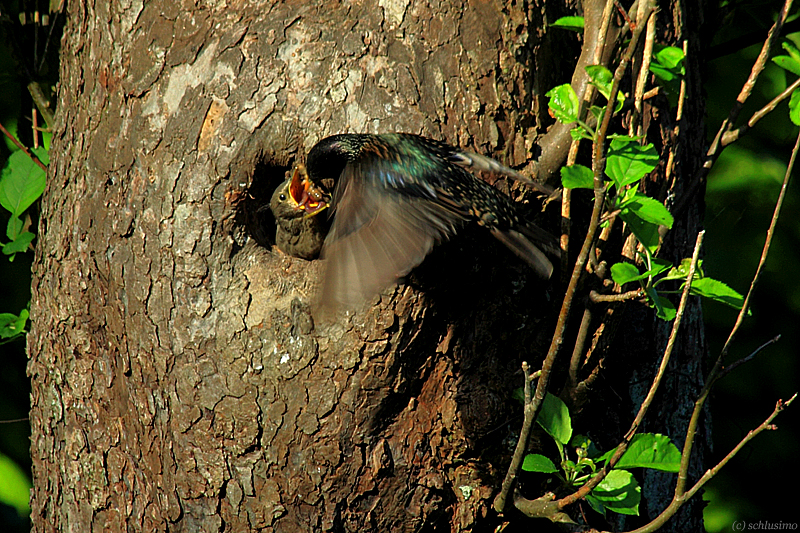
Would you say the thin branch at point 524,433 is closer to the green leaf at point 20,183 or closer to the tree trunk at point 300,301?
the tree trunk at point 300,301

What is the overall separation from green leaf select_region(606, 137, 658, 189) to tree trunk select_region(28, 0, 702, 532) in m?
0.36

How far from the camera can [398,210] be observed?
1681 mm

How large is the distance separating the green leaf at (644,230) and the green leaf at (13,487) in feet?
8.49

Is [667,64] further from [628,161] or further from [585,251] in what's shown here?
[585,251]

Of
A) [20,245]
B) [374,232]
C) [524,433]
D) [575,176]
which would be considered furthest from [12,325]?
[575,176]

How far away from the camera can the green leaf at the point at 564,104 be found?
1.46 metres

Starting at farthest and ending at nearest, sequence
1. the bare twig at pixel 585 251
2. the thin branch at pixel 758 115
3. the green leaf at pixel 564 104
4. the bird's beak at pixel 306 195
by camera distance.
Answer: the bird's beak at pixel 306 195 < the thin branch at pixel 758 115 < the green leaf at pixel 564 104 < the bare twig at pixel 585 251

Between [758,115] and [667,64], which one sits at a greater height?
[667,64]

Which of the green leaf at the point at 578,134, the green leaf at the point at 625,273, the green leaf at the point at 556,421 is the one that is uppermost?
the green leaf at the point at 578,134

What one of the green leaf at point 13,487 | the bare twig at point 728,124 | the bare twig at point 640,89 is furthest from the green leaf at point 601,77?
the green leaf at point 13,487

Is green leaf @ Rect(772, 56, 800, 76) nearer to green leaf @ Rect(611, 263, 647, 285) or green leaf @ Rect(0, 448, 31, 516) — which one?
green leaf @ Rect(611, 263, 647, 285)

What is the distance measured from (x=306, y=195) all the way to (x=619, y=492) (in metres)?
1.28

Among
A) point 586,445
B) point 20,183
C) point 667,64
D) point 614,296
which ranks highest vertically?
point 20,183

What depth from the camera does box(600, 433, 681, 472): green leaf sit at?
1.44 meters
